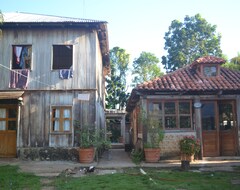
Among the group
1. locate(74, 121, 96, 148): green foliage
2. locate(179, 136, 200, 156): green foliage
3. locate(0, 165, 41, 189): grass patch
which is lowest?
locate(0, 165, 41, 189): grass patch

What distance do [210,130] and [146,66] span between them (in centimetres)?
2880

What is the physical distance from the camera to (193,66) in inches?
604

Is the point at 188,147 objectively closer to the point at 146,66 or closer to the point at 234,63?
the point at 234,63

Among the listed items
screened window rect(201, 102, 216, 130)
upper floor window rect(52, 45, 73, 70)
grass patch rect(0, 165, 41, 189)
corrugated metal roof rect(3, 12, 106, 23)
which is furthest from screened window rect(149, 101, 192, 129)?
grass patch rect(0, 165, 41, 189)

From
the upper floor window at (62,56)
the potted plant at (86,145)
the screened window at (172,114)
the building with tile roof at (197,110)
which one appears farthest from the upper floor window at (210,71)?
the upper floor window at (62,56)

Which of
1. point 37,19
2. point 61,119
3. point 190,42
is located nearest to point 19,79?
point 61,119

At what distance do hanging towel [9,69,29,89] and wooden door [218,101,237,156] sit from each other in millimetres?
9021

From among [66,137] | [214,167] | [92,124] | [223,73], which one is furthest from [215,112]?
[66,137]

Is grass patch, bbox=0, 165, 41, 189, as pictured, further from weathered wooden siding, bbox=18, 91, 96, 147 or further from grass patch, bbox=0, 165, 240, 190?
weathered wooden siding, bbox=18, 91, 96, 147

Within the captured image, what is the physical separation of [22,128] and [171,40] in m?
27.0

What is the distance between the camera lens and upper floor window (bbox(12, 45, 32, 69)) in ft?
45.8

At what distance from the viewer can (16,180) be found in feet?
28.2

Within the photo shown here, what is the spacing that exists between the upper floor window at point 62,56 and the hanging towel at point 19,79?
53.1 inches

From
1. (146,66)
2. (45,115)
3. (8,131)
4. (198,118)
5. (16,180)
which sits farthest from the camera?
(146,66)
